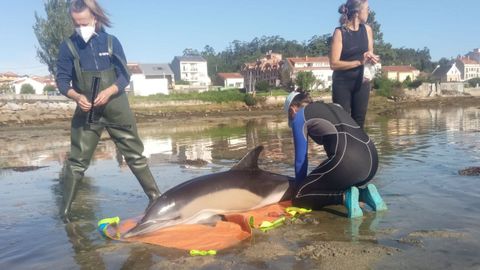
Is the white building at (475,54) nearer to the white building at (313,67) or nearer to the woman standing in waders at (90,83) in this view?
the white building at (313,67)

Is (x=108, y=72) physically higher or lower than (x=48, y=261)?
higher

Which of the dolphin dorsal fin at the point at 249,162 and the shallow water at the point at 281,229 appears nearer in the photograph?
the shallow water at the point at 281,229

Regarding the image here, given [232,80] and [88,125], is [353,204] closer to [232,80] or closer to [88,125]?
[88,125]

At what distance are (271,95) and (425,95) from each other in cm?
2573

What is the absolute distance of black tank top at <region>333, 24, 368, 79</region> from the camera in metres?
5.66

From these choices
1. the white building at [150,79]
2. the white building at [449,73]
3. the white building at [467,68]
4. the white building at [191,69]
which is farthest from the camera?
the white building at [467,68]

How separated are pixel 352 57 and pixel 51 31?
53.2 metres

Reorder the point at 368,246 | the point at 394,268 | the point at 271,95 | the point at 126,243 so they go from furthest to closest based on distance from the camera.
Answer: the point at 271,95, the point at 126,243, the point at 368,246, the point at 394,268

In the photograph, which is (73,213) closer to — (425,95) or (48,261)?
(48,261)

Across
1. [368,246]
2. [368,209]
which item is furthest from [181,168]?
[368,246]

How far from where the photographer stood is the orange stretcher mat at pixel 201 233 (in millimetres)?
3699

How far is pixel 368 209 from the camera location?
15.2 feet

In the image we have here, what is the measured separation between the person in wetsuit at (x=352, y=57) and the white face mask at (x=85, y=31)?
9.40ft

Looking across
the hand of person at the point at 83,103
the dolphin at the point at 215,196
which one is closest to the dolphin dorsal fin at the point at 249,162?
the dolphin at the point at 215,196
